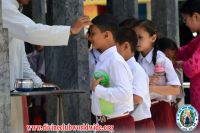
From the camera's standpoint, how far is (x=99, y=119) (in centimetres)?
505

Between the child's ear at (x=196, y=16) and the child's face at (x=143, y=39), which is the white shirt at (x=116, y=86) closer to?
the child's face at (x=143, y=39)

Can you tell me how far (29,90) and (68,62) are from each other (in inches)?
31.7

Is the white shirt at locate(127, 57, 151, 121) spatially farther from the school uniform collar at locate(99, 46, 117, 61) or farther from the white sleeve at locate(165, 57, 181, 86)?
the white sleeve at locate(165, 57, 181, 86)

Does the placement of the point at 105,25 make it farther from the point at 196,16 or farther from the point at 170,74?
the point at 196,16

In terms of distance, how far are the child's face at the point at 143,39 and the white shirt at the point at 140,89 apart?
0.45 meters

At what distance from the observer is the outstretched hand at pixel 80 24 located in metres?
5.06

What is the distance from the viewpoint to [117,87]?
4848 millimetres

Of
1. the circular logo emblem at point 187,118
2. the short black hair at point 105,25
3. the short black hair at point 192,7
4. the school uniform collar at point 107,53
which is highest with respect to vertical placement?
the short black hair at point 192,7

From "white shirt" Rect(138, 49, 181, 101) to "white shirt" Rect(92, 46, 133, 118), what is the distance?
2.30 feet

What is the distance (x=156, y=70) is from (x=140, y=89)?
0.45 metres

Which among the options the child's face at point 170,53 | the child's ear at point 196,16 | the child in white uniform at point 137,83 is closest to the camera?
the child in white uniform at point 137,83

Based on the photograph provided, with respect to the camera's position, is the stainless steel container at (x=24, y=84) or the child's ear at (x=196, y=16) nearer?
the stainless steel container at (x=24, y=84)

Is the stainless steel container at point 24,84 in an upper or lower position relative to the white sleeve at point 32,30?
lower

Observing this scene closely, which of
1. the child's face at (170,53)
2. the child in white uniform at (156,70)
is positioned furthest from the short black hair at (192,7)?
the child's face at (170,53)
